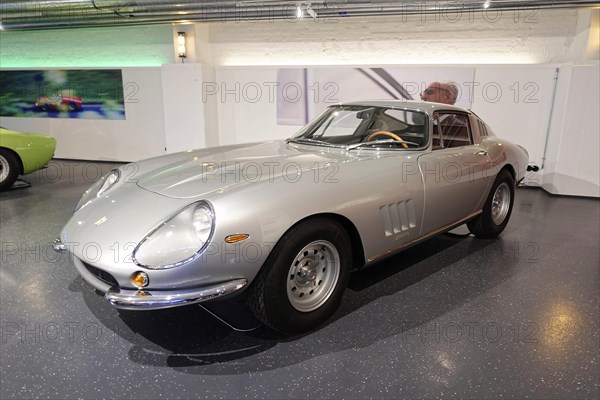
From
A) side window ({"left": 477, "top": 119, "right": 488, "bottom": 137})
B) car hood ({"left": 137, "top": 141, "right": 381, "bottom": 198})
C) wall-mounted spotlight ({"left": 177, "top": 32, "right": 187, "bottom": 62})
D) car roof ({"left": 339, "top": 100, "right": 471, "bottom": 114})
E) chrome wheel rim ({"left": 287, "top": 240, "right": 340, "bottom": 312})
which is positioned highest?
wall-mounted spotlight ({"left": 177, "top": 32, "right": 187, "bottom": 62})

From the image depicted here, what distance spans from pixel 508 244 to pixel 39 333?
3672 millimetres

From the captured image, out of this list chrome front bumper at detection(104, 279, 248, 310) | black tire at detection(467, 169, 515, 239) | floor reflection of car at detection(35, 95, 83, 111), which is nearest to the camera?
chrome front bumper at detection(104, 279, 248, 310)

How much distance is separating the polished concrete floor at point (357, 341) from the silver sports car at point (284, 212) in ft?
0.92

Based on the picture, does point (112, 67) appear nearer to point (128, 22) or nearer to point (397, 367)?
point (128, 22)

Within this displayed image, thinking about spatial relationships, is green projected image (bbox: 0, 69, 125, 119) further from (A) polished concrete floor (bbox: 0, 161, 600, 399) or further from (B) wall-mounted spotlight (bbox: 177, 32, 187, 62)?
(A) polished concrete floor (bbox: 0, 161, 600, 399)

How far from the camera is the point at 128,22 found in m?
6.63

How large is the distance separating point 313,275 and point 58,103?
8150 mm

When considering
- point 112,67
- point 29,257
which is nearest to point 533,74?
point 29,257

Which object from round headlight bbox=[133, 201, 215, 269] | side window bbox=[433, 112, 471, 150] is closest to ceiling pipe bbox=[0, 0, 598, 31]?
side window bbox=[433, 112, 471, 150]

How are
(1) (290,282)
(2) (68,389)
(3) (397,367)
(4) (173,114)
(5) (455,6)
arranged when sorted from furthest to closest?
(4) (173,114)
(5) (455,6)
(1) (290,282)
(3) (397,367)
(2) (68,389)

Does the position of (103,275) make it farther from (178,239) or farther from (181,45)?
(181,45)

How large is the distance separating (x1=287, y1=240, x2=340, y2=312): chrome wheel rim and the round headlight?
513 mm

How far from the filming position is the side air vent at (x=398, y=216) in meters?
2.54

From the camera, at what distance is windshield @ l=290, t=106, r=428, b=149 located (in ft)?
9.90
